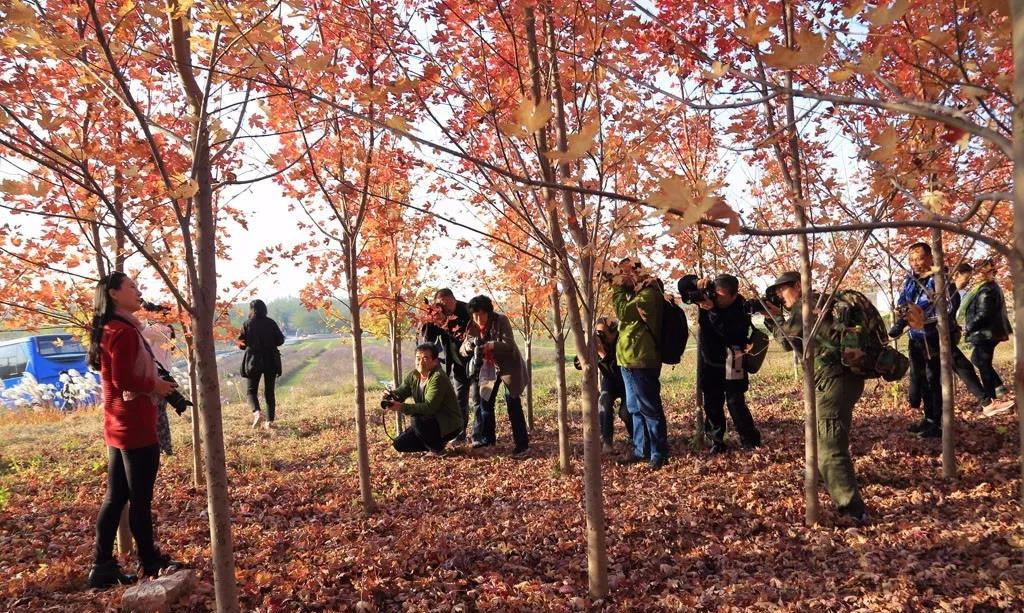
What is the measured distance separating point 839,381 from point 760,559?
135 cm

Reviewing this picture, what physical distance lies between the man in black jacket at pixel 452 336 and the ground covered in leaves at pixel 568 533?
91 cm

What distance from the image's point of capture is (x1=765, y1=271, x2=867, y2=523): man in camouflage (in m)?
4.00

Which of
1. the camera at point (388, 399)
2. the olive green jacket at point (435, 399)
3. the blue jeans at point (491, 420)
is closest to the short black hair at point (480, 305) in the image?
the olive green jacket at point (435, 399)

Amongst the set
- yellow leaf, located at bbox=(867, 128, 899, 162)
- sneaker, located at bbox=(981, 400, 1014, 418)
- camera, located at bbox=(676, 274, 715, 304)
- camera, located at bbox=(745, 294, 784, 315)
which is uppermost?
yellow leaf, located at bbox=(867, 128, 899, 162)

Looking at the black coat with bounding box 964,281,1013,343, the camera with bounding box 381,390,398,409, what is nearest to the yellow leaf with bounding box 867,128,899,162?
the camera with bounding box 381,390,398,409

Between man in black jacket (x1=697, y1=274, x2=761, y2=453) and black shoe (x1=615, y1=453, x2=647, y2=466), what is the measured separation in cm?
77

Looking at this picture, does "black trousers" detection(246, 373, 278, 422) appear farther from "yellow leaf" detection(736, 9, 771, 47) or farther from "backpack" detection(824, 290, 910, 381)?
"yellow leaf" detection(736, 9, 771, 47)

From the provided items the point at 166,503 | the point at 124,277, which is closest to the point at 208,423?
the point at 124,277

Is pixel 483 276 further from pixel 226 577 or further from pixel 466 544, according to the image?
pixel 226 577

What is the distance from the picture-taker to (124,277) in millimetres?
3596

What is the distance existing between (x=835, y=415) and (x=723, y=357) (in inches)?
73.4

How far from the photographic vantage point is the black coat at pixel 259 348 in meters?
8.80

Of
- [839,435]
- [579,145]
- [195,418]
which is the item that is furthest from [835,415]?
[195,418]

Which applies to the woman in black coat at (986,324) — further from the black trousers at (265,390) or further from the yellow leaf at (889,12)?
the black trousers at (265,390)
